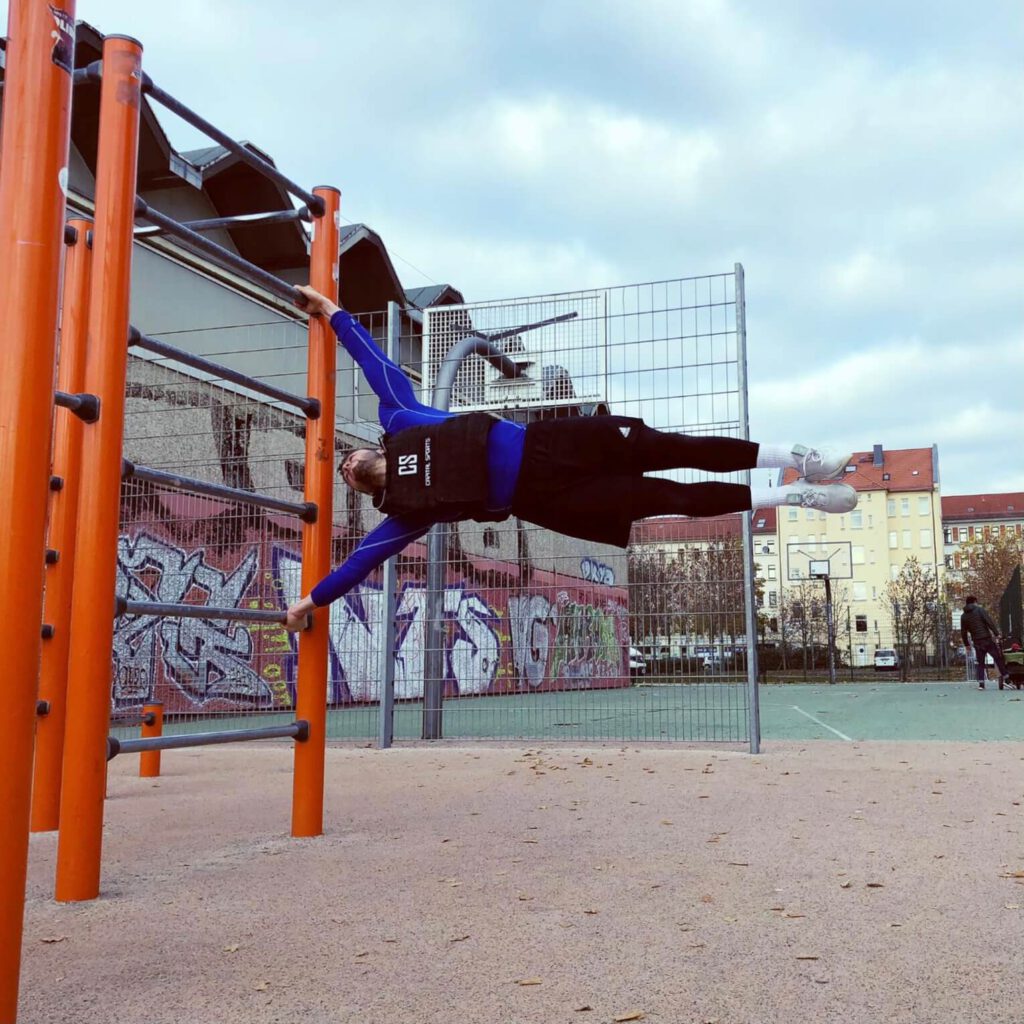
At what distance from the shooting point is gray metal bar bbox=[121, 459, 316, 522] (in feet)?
11.9

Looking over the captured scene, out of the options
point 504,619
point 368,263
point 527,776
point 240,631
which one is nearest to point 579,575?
point 504,619

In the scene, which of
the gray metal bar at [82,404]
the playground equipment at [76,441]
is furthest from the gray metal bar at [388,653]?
the gray metal bar at [82,404]

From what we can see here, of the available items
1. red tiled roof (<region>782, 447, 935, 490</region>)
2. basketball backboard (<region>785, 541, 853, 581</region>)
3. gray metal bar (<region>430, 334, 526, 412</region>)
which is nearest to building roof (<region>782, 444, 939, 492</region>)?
red tiled roof (<region>782, 447, 935, 490</region>)

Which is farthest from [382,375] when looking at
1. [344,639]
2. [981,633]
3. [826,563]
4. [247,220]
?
[826,563]

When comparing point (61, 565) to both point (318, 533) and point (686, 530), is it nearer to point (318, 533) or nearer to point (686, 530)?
point (318, 533)

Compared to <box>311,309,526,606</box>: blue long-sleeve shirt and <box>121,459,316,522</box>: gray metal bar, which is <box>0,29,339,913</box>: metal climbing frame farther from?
<box>311,309,526,606</box>: blue long-sleeve shirt

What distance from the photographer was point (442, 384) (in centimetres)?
877

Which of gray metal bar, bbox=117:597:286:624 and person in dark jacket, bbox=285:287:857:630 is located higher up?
person in dark jacket, bbox=285:287:857:630

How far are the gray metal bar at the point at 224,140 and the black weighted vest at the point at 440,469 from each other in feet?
4.34

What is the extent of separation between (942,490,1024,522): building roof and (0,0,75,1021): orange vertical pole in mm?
105193

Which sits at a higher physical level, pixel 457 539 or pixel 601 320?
pixel 601 320

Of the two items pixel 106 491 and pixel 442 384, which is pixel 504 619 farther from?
pixel 106 491

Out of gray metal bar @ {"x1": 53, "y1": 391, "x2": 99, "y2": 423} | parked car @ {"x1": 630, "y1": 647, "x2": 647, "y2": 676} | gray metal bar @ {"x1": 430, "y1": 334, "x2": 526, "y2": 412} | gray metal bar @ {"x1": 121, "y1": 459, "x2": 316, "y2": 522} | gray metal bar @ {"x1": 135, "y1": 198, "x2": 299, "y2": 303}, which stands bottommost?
parked car @ {"x1": 630, "y1": 647, "x2": 647, "y2": 676}

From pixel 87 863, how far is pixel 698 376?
5909 millimetres
